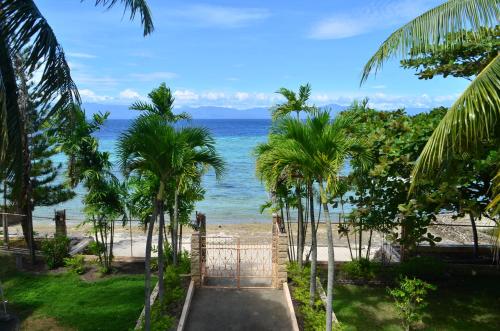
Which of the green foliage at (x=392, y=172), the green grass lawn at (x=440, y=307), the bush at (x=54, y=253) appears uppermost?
the green foliage at (x=392, y=172)

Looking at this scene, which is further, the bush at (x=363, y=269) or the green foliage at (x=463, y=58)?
the bush at (x=363, y=269)

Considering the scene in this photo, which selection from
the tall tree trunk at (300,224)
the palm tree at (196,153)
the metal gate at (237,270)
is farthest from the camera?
the metal gate at (237,270)

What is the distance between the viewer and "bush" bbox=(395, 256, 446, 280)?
10500mm

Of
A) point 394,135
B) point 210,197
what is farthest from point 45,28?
point 210,197

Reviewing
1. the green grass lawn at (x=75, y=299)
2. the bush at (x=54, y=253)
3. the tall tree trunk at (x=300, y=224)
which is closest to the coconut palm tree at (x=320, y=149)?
the tall tree trunk at (x=300, y=224)

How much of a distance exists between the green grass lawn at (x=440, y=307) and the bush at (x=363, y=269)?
288mm

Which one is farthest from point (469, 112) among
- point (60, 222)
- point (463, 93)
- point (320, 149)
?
point (60, 222)

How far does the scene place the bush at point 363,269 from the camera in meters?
10.6

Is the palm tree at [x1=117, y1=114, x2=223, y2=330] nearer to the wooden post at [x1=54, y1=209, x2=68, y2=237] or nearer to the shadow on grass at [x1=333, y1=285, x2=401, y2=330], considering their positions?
the shadow on grass at [x1=333, y1=285, x2=401, y2=330]

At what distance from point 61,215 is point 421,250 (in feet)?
34.2

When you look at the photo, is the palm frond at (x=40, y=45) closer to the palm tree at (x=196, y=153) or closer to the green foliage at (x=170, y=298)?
the palm tree at (x=196, y=153)

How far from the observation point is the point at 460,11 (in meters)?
4.46

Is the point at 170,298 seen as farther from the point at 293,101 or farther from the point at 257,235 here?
the point at 257,235

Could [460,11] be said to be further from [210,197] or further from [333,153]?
[210,197]
